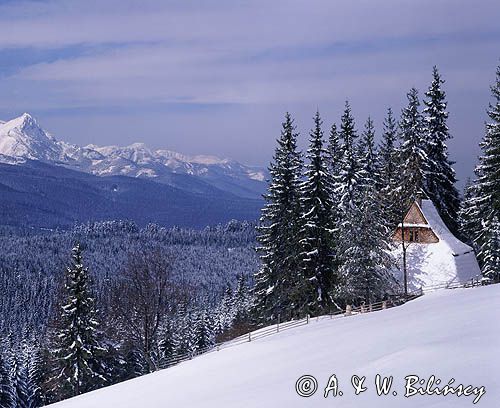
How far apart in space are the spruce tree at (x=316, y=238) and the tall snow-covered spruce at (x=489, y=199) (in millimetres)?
11453

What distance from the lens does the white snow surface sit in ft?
127

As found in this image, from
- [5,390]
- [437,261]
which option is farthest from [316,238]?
[5,390]

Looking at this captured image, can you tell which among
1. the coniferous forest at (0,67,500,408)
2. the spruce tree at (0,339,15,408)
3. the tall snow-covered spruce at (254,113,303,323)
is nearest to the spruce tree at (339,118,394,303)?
the coniferous forest at (0,67,500,408)

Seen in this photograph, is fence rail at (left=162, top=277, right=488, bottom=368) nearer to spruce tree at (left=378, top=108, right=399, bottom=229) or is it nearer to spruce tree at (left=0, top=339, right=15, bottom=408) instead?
spruce tree at (left=378, top=108, right=399, bottom=229)

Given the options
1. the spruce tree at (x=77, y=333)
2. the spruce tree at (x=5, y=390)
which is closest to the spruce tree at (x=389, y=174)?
the spruce tree at (x=77, y=333)

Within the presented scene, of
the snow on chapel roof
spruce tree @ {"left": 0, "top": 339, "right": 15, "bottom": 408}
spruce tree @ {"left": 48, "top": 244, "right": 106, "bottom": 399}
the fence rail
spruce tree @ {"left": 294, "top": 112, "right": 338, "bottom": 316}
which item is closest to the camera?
the fence rail

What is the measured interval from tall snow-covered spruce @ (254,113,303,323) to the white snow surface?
25.8ft

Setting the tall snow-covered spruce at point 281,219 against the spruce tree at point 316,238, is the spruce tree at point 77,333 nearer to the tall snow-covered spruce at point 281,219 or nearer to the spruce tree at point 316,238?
the tall snow-covered spruce at point 281,219

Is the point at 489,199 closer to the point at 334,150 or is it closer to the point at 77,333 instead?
the point at 334,150

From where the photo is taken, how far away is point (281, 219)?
38.2 meters

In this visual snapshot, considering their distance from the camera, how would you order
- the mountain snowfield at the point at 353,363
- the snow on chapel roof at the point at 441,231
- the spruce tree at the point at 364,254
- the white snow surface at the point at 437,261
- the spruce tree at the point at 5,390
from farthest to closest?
the spruce tree at the point at 5,390
the snow on chapel roof at the point at 441,231
the white snow surface at the point at 437,261
the spruce tree at the point at 364,254
the mountain snowfield at the point at 353,363

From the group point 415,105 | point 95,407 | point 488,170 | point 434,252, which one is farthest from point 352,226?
point 95,407

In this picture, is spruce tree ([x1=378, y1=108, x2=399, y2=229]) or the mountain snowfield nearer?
the mountain snowfield

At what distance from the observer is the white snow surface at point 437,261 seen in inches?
1522
